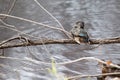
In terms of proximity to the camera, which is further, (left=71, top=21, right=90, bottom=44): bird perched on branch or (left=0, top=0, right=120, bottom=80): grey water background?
(left=0, top=0, right=120, bottom=80): grey water background

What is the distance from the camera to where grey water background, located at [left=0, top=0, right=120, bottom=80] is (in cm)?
472

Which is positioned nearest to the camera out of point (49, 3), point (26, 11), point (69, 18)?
point (69, 18)

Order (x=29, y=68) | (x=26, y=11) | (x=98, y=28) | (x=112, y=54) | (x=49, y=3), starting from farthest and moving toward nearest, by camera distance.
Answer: (x=49, y=3) → (x=26, y=11) → (x=98, y=28) → (x=112, y=54) → (x=29, y=68)

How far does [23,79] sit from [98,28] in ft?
7.48

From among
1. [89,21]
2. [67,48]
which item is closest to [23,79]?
[67,48]

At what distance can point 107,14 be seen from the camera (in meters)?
7.11

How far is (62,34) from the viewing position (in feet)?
20.0

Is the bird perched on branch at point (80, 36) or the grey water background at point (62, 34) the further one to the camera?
the grey water background at point (62, 34)

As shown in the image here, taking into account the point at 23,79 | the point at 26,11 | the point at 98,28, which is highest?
the point at 26,11

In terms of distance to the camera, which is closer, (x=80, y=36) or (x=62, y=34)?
(x=80, y=36)

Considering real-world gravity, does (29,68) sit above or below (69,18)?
below

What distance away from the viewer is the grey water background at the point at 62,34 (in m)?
4.72

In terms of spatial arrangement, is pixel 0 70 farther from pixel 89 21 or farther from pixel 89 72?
pixel 89 21

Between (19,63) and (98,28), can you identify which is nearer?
(19,63)
